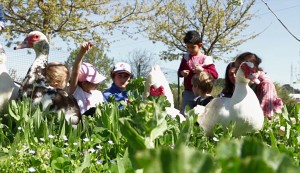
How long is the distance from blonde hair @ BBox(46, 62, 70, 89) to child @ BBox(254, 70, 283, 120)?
149 centimetres

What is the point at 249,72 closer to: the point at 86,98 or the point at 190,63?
the point at 86,98

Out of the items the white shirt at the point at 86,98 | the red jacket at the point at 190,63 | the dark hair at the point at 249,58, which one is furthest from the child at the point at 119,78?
the dark hair at the point at 249,58

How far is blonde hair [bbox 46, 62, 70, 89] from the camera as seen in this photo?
11.0ft

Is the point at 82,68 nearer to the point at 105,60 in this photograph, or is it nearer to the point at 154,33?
the point at 154,33

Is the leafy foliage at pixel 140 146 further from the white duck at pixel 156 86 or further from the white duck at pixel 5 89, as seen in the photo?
the white duck at pixel 156 86

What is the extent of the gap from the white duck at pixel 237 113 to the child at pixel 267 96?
1.02m

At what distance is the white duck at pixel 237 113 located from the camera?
222 centimetres

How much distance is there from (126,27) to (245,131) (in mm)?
10050

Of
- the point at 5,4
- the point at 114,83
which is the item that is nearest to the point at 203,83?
the point at 114,83

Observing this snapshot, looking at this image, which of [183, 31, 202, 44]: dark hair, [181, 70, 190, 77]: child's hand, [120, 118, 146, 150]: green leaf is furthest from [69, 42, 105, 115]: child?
[120, 118, 146, 150]: green leaf

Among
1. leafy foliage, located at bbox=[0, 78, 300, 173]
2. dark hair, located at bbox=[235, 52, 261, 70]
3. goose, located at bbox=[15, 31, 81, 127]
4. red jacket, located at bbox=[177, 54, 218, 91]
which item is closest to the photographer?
leafy foliage, located at bbox=[0, 78, 300, 173]

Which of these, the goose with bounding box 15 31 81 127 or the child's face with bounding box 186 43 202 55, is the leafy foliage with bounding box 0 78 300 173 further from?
the child's face with bounding box 186 43 202 55

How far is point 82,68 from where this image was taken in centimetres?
391

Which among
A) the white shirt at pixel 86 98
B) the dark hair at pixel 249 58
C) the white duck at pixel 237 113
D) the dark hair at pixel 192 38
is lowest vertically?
the white shirt at pixel 86 98
